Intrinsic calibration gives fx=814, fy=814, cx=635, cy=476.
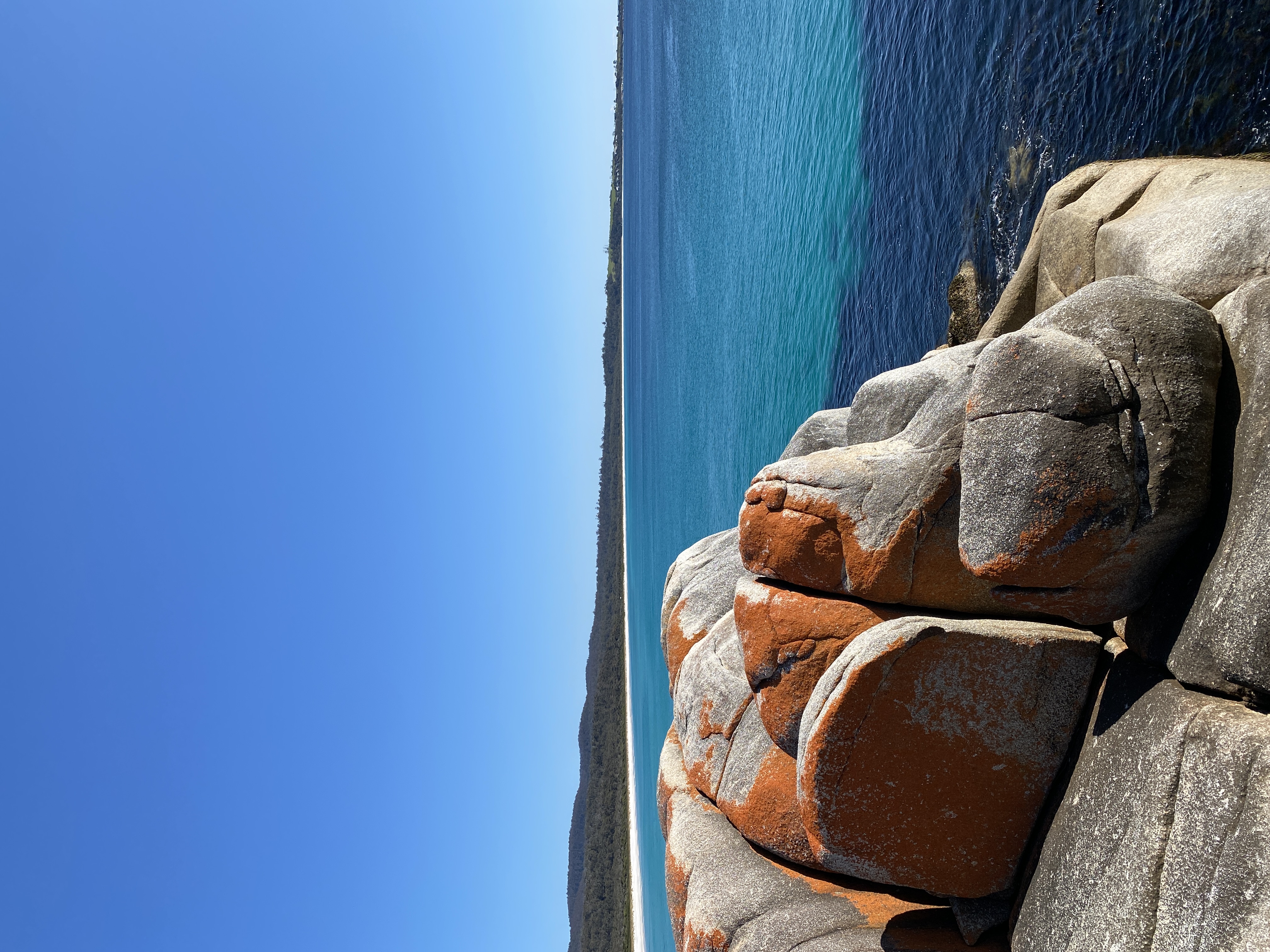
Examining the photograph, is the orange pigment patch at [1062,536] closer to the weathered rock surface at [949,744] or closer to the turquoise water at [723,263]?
the weathered rock surface at [949,744]

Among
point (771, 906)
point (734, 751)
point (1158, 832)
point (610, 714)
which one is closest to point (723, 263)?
point (734, 751)

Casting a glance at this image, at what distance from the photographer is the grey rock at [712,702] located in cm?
927

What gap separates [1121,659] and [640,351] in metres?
58.6

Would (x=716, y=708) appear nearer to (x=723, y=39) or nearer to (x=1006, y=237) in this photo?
(x=1006, y=237)

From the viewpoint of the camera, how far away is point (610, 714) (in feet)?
208

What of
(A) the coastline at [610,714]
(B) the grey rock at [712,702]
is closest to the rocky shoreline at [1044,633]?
(B) the grey rock at [712,702]

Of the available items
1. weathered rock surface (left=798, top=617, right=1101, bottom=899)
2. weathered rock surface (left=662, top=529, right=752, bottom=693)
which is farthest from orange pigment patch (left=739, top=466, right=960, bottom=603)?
weathered rock surface (left=662, top=529, right=752, bottom=693)

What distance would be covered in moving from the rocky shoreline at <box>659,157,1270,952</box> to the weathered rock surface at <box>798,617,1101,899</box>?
0.02 metres

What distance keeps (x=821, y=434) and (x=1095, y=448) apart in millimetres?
4970

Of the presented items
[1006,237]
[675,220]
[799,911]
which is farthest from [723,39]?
[799,911]

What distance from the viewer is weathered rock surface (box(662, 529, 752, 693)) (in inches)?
456

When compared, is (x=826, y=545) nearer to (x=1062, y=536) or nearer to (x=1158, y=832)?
(x=1062, y=536)

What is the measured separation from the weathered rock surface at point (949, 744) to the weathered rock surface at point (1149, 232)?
294 cm

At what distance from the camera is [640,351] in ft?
208
